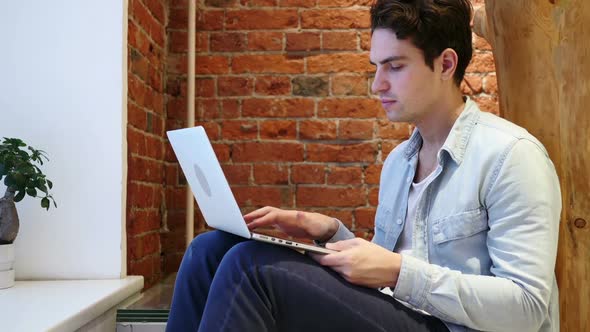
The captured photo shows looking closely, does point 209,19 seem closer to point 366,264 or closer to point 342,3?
point 342,3

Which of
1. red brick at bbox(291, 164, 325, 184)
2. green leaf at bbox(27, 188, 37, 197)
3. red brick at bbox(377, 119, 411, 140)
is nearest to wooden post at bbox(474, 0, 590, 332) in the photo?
red brick at bbox(377, 119, 411, 140)

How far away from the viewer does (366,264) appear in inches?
44.3

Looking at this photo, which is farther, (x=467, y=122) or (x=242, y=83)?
(x=242, y=83)

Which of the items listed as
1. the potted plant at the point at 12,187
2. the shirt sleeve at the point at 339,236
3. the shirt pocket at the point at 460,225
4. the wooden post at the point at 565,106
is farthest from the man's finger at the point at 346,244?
the potted plant at the point at 12,187

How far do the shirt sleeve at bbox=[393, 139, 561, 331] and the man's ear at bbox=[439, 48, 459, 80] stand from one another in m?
0.28

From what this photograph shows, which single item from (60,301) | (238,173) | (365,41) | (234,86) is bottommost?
(60,301)

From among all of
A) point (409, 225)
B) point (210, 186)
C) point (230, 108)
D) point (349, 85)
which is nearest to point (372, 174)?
point (349, 85)

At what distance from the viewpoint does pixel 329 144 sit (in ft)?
8.46

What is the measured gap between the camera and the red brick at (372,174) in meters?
2.56

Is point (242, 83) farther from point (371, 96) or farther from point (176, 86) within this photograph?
point (371, 96)

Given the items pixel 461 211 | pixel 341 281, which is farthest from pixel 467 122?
pixel 341 281

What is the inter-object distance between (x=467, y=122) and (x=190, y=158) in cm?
57

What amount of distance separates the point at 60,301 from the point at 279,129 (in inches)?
47.6

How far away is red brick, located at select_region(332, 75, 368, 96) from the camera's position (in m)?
2.57
